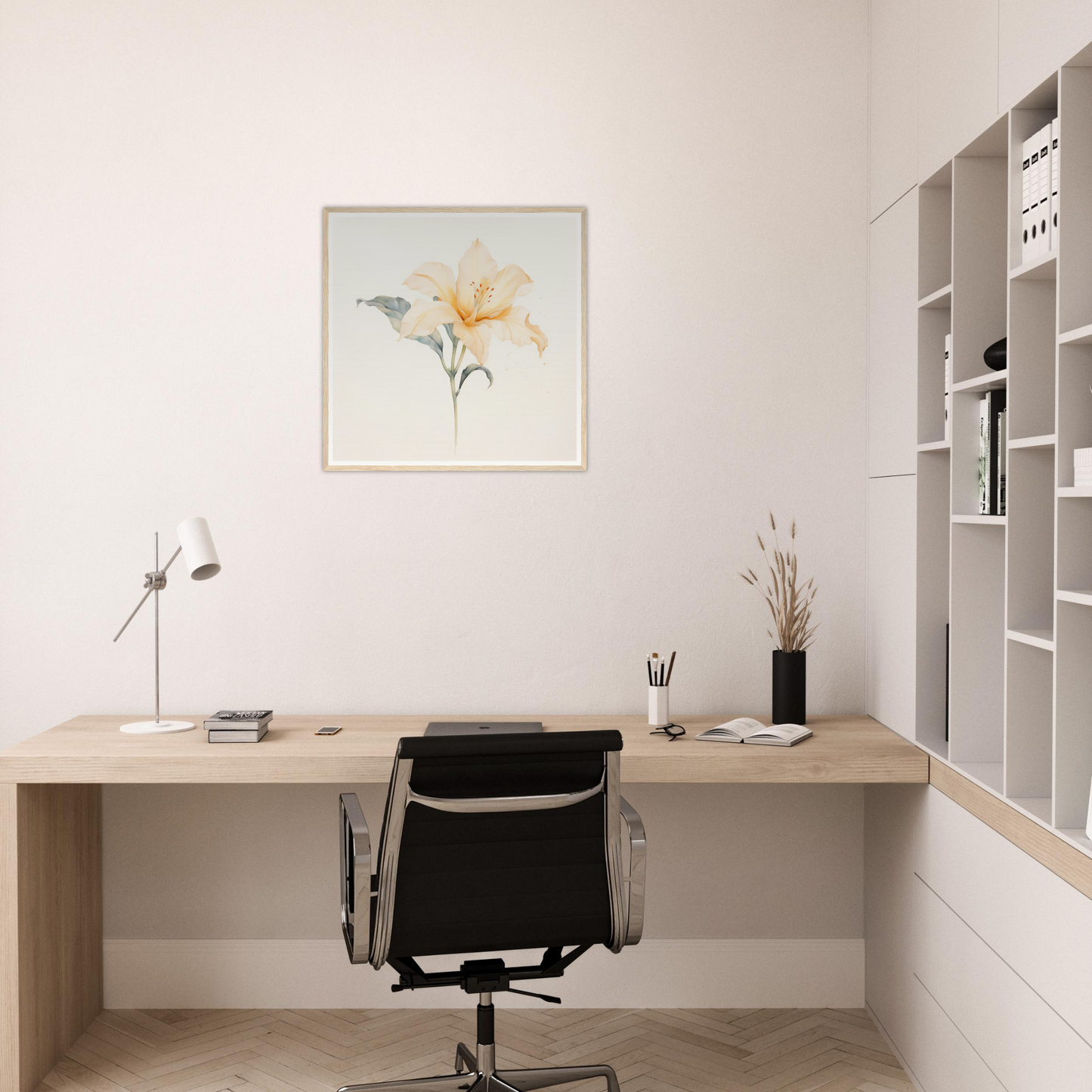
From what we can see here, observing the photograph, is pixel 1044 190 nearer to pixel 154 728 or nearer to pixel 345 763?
pixel 345 763

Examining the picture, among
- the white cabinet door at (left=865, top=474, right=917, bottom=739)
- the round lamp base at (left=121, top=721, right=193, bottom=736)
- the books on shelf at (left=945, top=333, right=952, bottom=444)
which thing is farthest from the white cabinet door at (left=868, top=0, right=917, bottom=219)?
the round lamp base at (left=121, top=721, right=193, bottom=736)

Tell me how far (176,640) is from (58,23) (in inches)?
71.9

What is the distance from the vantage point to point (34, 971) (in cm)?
250

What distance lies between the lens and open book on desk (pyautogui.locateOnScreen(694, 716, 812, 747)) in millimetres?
2555

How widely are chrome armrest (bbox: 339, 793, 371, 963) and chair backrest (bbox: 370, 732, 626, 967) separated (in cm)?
2

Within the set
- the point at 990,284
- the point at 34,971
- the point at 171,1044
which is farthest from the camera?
the point at 171,1044

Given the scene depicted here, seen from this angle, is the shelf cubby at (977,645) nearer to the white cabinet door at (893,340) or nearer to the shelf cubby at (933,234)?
the white cabinet door at (893,340)

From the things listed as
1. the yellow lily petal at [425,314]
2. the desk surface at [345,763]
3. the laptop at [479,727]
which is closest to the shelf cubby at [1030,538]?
the desk surface at [345,763]

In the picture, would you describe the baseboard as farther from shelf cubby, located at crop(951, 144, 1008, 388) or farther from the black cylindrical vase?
shelf cubby, located at crop(951, 144, 1008, 388)

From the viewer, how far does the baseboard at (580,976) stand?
294cm

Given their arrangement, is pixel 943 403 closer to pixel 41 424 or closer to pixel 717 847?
pixel 717 847

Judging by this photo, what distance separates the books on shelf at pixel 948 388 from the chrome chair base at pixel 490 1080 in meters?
1.67

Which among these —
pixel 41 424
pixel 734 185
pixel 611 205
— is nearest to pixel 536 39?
pixel 611 205

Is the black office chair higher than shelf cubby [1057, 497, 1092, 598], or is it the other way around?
shelf cubby [1057, 497, 1092, 598]
